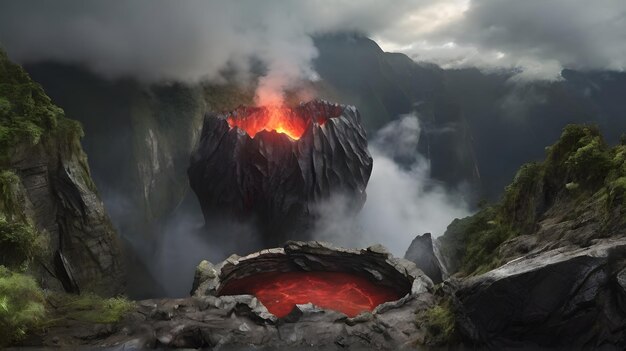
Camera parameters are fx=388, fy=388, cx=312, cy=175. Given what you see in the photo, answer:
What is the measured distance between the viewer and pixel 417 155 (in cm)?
Answer: 6281

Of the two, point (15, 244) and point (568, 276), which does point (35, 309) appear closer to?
point (15, 244)

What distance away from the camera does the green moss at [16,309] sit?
30.9 feet

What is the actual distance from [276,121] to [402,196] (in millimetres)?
28642

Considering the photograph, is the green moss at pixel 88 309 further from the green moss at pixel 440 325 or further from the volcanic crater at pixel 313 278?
the green moss at pixel 440 325

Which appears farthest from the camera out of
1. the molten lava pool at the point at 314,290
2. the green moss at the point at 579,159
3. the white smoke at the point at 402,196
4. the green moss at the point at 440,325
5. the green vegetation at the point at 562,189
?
the white smoke at the point at 402,196

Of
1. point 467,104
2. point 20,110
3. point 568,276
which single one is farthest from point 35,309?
point 467,104

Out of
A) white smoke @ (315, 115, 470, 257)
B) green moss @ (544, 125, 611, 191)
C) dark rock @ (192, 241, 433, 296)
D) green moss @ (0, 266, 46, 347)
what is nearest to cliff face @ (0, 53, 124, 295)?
green moss @ (0, 266, 46, 347)

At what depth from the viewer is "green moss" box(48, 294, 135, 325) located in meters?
11.6

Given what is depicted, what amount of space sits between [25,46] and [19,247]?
54.6 ft

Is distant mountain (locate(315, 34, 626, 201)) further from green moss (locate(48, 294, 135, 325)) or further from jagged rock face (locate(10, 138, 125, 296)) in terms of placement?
green moss (locate(48, 294, 135, 325))

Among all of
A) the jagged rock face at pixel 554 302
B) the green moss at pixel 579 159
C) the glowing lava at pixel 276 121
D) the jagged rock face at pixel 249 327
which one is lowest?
the jagged rock face at pixel 249 327

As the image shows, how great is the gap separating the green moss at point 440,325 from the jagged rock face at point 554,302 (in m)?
0.44

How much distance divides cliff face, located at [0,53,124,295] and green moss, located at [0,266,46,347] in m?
2.12

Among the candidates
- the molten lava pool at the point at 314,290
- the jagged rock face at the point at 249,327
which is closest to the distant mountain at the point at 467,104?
the molten lava pool at the point at 314,290
